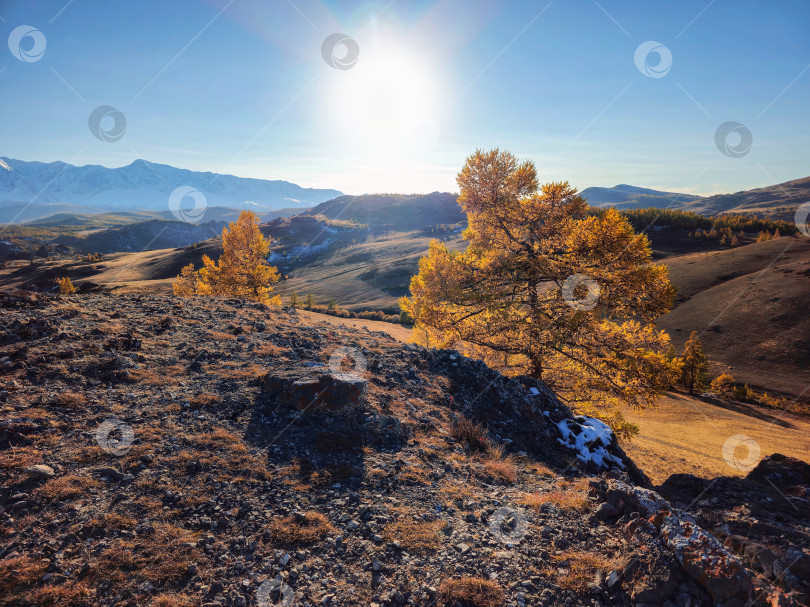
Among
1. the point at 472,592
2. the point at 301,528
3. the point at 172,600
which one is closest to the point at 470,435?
the point at 472,592

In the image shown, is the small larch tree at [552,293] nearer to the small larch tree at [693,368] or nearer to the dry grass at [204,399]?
the dry grass at [204,399]

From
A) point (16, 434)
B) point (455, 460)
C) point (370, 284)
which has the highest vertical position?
point (16, 434)

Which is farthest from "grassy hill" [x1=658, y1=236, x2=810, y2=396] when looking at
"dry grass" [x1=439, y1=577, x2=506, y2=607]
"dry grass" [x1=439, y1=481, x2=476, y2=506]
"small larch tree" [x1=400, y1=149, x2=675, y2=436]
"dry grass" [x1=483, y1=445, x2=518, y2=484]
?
"dry grass" [x1=439, y1=577, x2=506, y2=607]

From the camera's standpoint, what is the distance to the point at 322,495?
286 inches

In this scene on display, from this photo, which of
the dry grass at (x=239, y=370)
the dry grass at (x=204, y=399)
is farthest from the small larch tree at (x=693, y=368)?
the dry grass at (x=204, y=399)

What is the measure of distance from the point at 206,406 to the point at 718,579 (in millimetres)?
11360

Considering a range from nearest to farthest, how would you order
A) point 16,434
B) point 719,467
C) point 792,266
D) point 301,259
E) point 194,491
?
point 194,491, point 16,434, point 719,467, point 792,266, point 301,259

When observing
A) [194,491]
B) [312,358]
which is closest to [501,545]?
[194,491]

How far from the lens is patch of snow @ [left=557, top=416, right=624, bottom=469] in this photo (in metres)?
11.6

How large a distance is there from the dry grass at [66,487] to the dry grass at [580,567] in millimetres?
8492

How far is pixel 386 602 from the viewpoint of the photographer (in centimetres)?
507

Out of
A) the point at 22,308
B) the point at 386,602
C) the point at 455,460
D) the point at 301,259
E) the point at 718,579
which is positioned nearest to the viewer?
the point at 718,579

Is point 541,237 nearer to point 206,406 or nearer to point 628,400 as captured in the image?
point 628,400

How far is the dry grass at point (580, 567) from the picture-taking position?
5309 mm
